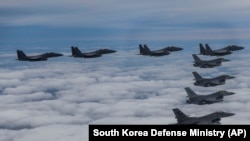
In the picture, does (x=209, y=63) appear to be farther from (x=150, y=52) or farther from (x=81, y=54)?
(x=81, y=54)

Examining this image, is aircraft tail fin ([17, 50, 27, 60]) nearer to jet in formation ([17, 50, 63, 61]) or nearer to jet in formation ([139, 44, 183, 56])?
jet in formation ([17, 50, 63, 61])

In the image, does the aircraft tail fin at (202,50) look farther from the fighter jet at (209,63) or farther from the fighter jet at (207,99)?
the fighter jet at (207,99)

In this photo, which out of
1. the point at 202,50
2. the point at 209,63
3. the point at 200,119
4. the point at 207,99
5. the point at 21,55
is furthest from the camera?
the point at 21,55

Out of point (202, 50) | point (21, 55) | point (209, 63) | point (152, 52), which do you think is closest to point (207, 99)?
point (209, 63)

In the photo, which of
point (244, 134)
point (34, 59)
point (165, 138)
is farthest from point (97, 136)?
point (34, 59)

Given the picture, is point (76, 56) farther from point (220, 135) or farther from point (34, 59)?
Answer: point (220, 135)
